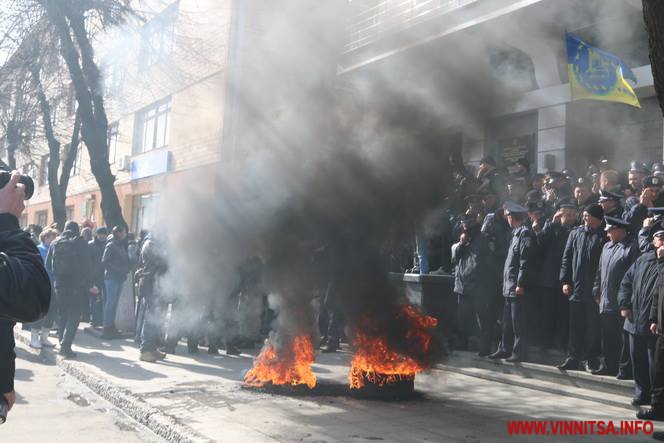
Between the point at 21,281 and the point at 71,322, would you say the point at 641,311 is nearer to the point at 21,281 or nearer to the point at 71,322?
the point at 21,281

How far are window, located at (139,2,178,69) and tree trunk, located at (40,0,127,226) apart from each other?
122 cm

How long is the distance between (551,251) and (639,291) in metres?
1.48

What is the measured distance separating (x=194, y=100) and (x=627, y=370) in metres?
8.24

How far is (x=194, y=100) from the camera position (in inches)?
411

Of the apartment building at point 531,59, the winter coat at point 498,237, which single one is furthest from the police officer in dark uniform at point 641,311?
the apartment building at point 531,59

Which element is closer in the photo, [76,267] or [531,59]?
[76,267]

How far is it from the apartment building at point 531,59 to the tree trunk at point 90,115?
6.04 meters

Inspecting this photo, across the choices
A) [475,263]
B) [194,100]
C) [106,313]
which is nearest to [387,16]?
[475,263]

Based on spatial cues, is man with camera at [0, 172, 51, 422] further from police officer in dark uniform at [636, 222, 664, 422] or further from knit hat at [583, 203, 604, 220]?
knit hat at [583, 203, 604, 220]

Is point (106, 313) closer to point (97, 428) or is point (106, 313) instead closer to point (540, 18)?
point (97, 428)

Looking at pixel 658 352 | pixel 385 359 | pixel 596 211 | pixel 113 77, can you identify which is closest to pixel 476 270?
pixel 596 211

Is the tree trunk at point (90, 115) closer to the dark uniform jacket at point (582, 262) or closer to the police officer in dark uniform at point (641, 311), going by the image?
the dark uniform jacket at point (582, 262)

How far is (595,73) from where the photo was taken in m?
7.46

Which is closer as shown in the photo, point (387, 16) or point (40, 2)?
point (387, 16)
